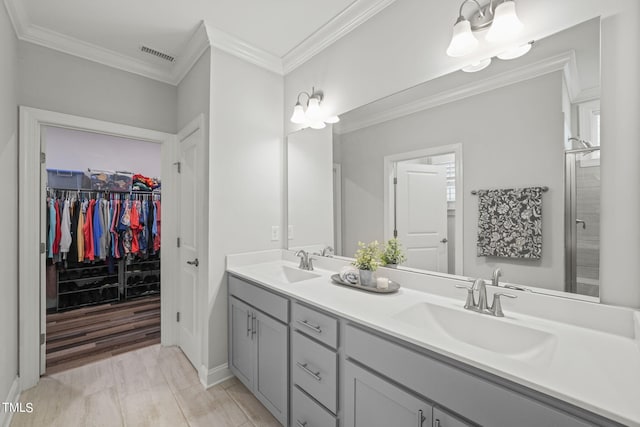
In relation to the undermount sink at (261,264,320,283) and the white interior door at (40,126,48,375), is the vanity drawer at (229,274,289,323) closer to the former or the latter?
the undermount sink at (261,264,320,283)

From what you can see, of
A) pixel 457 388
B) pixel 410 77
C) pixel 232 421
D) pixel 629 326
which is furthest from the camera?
pixel 232 421

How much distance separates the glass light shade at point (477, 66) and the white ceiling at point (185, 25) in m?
0.71

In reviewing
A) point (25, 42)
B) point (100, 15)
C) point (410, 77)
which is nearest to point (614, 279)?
point (410, 77)

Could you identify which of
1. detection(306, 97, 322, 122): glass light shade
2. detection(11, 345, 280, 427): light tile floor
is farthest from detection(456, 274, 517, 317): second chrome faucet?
detection(306, 97, 322, 122): glass light shade

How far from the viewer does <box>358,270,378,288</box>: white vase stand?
167cm

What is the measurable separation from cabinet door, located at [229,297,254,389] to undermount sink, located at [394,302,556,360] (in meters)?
Answer: 1.12

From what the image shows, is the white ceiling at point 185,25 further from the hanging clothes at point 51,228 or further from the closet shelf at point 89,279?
the closet shelf at point 89,279

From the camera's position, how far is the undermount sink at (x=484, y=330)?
3.49 feet

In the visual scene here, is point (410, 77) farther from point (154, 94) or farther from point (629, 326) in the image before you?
point (154, 94)

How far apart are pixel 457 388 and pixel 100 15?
2914 mm

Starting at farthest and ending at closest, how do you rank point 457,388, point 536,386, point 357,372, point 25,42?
point 25,42
point 357,372
point 457,388
point 536,386

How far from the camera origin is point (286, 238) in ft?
8.47

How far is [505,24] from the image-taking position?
4.09 ft

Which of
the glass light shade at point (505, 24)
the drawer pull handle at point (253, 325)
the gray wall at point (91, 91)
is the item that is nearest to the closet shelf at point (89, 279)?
the gray wall at point (91, 91)
